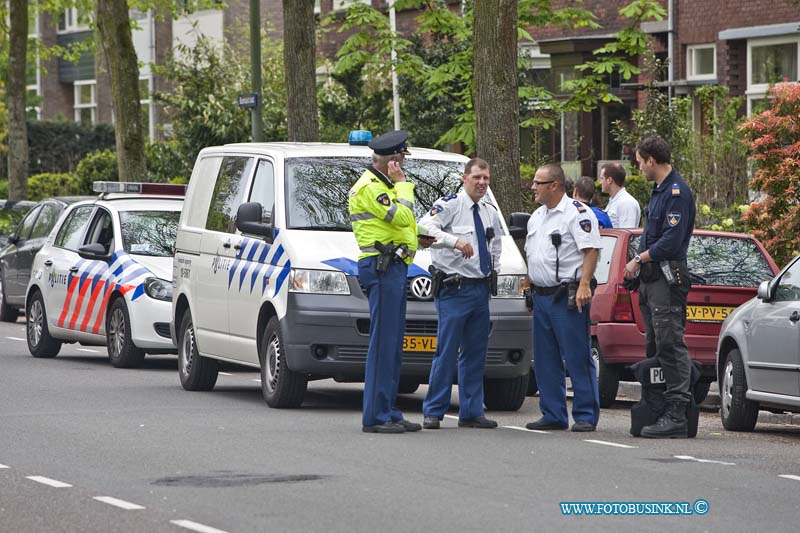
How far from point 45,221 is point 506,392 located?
12727 mm

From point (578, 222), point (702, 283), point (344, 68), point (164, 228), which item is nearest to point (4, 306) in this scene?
point (344, 68)

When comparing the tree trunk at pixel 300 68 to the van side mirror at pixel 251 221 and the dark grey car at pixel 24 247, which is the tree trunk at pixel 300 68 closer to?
the dark grey car at pixel 24 247

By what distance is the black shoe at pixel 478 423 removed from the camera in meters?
11.9

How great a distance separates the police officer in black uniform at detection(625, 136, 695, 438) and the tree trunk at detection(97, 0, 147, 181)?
17.8 metres

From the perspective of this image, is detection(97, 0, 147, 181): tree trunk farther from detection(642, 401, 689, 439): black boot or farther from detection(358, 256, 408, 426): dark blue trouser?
detection(642, 401, 689, 439): black boot

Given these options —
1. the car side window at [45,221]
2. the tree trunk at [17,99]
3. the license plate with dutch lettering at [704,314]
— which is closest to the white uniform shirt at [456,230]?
the license plate with dutch lettering at [704,314]

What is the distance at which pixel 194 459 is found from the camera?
10062 millimetres

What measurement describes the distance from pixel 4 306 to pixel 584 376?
1587cm

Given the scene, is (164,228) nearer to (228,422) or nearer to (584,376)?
(228,422)

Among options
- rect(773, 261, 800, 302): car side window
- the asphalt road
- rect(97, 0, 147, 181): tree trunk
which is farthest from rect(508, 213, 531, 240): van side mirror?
rect(97, 0, 147, 181): tree trunk

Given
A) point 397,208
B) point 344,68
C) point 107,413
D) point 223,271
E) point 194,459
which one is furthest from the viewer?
point 344,68

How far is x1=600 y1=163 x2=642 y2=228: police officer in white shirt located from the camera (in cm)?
1543

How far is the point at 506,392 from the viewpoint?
13383 millimetres


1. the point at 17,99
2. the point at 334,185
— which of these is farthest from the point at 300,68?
the point at 17,99
